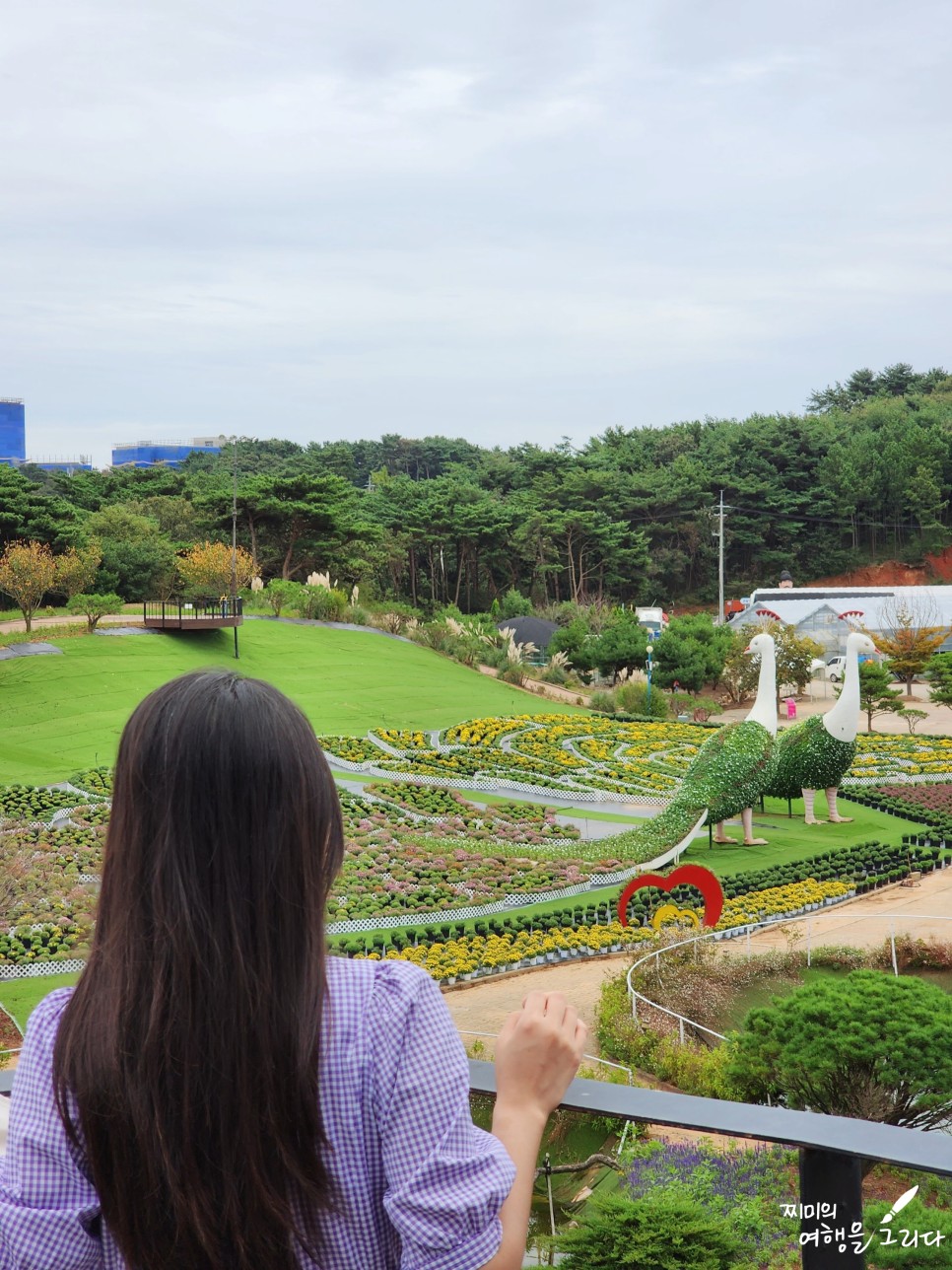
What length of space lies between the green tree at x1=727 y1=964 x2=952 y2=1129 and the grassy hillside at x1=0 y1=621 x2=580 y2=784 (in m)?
13.7

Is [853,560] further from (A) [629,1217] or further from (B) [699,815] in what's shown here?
(A) [629,1217]

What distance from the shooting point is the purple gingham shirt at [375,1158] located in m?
1.11

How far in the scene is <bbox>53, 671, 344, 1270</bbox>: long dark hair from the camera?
1.11 m

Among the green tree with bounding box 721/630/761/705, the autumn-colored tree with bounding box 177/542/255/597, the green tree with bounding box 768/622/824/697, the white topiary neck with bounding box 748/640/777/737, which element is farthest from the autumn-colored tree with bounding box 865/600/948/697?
the autumn-colored tree with bounding box 177/542/255/597

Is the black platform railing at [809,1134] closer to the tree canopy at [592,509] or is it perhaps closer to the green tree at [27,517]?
the green tree at [27,517]

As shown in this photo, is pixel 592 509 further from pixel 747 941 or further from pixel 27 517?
pixel 747 941

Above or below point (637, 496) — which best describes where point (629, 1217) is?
below

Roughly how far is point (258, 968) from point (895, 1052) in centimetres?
550

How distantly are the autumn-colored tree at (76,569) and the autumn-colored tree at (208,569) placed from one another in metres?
2.35

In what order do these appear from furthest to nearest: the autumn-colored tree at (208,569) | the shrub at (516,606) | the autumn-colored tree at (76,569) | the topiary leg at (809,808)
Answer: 1. the shrub at (516,606)
2. the autumn-colored tree at (208,569)
3. the autumn-colored tree at (76,569)
4. the topiary leg at (809,808)

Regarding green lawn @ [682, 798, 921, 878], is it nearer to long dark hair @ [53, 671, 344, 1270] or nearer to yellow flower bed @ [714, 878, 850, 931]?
yellow flower bed @ [714, 878, 850, 931]

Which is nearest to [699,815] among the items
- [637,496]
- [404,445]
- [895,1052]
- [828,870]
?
[828,870]

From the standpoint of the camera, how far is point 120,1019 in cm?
113

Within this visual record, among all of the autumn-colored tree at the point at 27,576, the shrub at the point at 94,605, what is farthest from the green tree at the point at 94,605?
the autumn-colored tree at the point at 27,576
